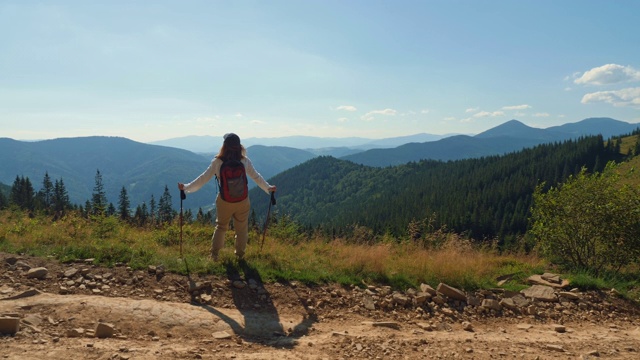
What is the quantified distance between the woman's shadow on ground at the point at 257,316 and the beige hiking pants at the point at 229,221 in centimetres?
49

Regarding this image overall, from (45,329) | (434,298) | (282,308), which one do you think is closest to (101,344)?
(45,329)

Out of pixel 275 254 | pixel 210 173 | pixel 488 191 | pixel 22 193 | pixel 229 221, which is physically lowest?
pixel 488 191

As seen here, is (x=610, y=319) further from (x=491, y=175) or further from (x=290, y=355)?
(x=491, y=175)

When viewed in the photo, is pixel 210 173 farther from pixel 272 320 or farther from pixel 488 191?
pixel 488 191

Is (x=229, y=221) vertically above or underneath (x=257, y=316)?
above

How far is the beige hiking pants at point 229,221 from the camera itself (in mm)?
7066

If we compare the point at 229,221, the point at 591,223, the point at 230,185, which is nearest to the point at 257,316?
the point at 229,221

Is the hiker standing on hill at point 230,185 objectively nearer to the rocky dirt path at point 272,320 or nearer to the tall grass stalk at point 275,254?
the tall grass stalk at point 275,254

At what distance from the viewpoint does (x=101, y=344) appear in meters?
4.14

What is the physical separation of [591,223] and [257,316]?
336 inches

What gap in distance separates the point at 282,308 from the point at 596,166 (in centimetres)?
16112

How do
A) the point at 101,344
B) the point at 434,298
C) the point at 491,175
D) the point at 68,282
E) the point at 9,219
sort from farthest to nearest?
the point at 491,175, the point at 9,219, the point at 434,298, the point at 68,282, the point at 101,344

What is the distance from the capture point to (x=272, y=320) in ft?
17.9

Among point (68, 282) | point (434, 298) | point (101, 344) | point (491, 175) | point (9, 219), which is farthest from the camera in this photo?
point (491, 175)
